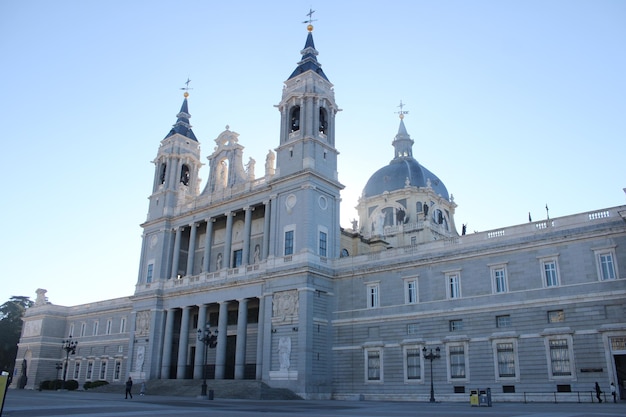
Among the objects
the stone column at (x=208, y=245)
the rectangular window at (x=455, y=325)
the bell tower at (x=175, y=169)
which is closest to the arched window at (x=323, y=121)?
the stone column at (x=208, y=245)

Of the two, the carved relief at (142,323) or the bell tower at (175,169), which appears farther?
the bell tower at (175,169)

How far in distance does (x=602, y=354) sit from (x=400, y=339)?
13.6 m

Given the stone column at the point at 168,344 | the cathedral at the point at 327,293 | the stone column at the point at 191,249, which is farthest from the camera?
the stone column at the point at 191,249

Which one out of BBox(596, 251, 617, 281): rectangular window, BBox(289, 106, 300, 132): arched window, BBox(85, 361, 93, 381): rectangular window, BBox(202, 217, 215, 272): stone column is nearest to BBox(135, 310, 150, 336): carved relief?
BBox(202, 217, 215, 272): stone column

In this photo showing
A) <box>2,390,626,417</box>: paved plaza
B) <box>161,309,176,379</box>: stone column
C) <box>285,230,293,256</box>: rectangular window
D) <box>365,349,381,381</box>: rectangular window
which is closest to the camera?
<box>2,390,626,417</box>: paved plaza

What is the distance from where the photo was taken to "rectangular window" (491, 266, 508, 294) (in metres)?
37.8

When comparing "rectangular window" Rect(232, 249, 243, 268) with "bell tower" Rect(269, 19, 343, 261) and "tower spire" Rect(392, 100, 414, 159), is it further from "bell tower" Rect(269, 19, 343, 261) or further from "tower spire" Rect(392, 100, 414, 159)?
"tower spire" Rect(392, 100, 414, 159)

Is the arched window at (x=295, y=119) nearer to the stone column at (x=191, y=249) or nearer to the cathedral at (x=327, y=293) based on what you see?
the cathedral at (x=327, y=293)

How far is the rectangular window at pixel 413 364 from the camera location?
40.1 meters

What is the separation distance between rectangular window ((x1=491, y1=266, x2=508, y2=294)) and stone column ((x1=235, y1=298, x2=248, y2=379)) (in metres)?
21.3

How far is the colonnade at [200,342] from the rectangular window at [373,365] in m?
9.13

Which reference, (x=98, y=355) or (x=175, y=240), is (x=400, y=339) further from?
(x=98, y=355)

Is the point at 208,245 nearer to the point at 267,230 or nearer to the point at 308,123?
the point at 267,230

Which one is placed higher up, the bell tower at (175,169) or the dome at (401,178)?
the dome at (401,178)
